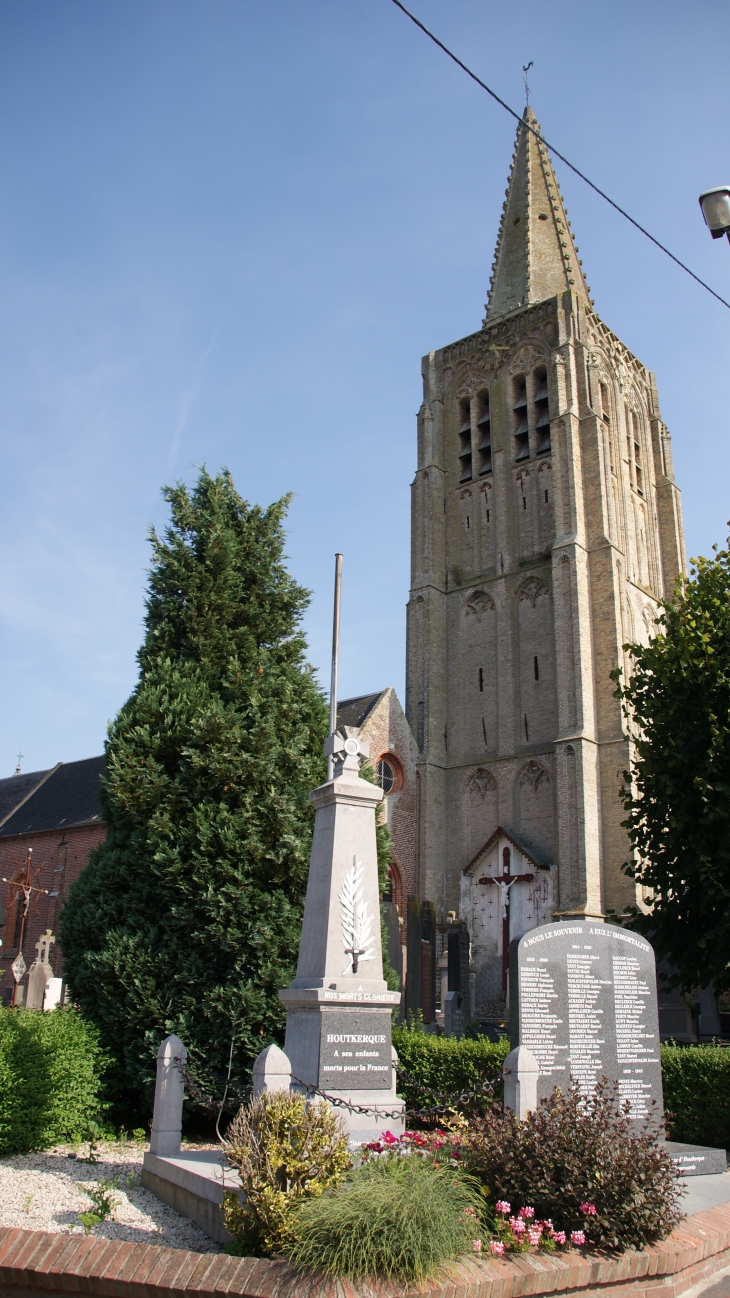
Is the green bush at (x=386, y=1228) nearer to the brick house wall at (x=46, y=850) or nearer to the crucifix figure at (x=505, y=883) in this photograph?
the crucifix figure at (x=505, y=883)

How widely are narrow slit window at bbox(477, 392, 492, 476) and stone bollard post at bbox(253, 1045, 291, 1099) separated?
88.9ft

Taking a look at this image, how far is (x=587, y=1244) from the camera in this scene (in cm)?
566

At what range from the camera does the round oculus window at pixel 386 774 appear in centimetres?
2736

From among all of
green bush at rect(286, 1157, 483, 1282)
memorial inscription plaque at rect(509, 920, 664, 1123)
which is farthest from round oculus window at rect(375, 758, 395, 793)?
green bush at rect(286, 1157, 483, 1282)

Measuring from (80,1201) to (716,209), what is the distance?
9792mm

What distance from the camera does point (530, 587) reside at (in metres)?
29.0

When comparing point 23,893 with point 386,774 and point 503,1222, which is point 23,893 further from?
point 503,1222

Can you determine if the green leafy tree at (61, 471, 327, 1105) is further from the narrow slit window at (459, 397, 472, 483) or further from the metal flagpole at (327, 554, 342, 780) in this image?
the narrow slit window at (459, 397, 472, 483)

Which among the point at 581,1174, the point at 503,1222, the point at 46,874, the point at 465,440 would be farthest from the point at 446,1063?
the point at 465,440

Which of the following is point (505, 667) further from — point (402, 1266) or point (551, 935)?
point (402, 1266)

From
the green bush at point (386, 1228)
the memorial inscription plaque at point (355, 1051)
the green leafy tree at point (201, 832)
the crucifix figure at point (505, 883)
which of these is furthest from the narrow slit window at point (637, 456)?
the green bush at point (386, 1228)

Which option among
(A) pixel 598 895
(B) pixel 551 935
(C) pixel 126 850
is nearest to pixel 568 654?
(A) pixel 598 895

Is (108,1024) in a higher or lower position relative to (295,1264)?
higher

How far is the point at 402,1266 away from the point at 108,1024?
7.25 meters
